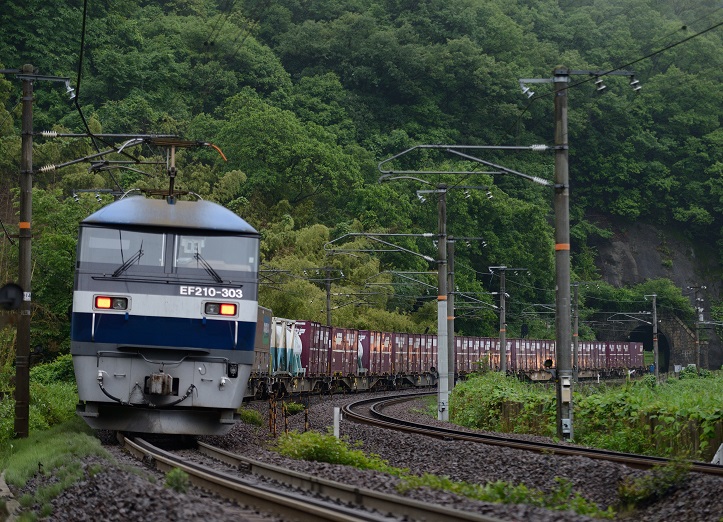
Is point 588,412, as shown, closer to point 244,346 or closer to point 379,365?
point 244,346

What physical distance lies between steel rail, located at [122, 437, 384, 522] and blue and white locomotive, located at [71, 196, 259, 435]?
7.79ft

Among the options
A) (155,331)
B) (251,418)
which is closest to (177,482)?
(155,331)

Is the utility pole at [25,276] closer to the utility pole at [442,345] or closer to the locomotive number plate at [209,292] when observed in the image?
the locomotive number plate at [209,292]

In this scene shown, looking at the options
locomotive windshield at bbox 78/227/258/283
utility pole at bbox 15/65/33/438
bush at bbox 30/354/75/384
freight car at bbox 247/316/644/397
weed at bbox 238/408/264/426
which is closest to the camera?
locomotive windshield at bbox 78/227/258/283

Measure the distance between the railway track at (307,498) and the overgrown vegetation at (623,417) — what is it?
6.49m

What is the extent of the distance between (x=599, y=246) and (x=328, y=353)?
62.0 metres

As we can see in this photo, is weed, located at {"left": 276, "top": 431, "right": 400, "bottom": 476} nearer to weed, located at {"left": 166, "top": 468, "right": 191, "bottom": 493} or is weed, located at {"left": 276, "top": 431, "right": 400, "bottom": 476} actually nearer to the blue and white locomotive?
the blue and white locomotive

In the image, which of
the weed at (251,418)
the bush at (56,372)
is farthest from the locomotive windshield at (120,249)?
the bush at (56,372)

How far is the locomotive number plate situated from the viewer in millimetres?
17094

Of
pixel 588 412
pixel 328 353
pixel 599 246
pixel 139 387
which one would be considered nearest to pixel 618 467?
pixel 139 387

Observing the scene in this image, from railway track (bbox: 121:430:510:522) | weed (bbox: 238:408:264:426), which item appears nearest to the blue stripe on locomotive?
railway track (bbox: 121:430:510:522)

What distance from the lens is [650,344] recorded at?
361 feet

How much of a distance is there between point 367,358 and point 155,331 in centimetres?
3566

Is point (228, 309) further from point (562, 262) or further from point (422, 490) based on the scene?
point (562, 262)
